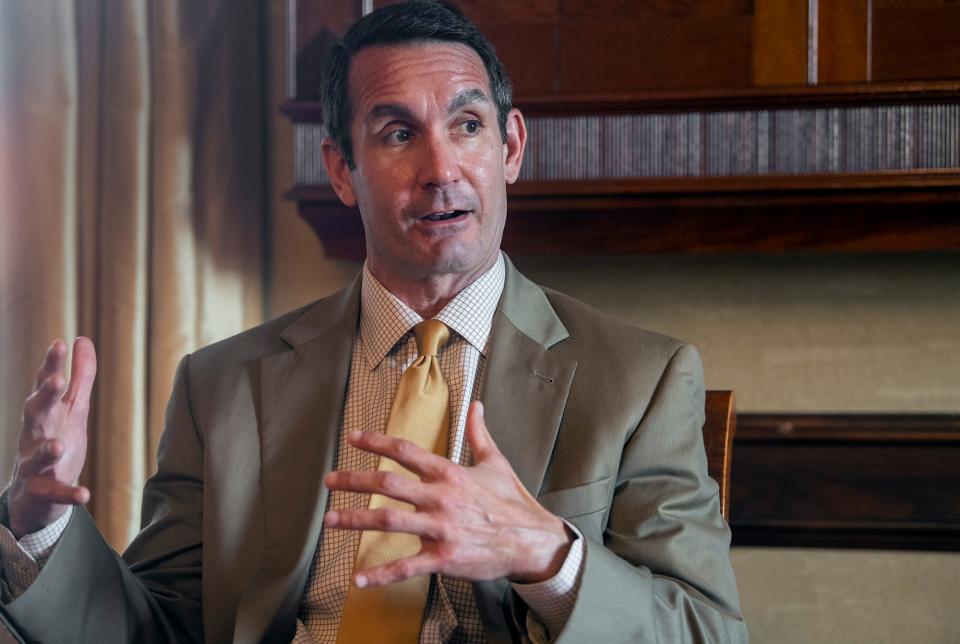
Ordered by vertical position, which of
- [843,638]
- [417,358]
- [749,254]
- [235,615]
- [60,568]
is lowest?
[843,638]

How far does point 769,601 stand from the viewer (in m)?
2.15

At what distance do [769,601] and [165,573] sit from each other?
1.17 m

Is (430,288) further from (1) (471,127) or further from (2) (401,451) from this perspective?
(2) (401,451)

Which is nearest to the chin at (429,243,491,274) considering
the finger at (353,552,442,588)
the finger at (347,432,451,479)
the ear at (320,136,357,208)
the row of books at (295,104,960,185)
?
the ear at (320,136,357,208)

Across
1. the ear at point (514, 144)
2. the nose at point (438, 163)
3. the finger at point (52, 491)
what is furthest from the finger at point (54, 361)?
the ear at point (514, 144)

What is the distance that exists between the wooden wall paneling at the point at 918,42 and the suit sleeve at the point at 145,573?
1.28m

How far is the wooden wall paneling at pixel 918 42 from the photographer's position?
189 centimetres

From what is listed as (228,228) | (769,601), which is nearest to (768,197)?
(769,601)

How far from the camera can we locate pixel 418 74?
1.69m

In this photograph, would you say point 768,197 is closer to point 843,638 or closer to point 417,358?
point 417,358

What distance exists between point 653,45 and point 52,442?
4.04 feet

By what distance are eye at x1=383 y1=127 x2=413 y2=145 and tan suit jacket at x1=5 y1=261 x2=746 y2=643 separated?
0.27 metres

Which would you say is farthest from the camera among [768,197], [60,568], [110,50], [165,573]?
[110,50]

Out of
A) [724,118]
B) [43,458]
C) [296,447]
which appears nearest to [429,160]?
[296,447]
